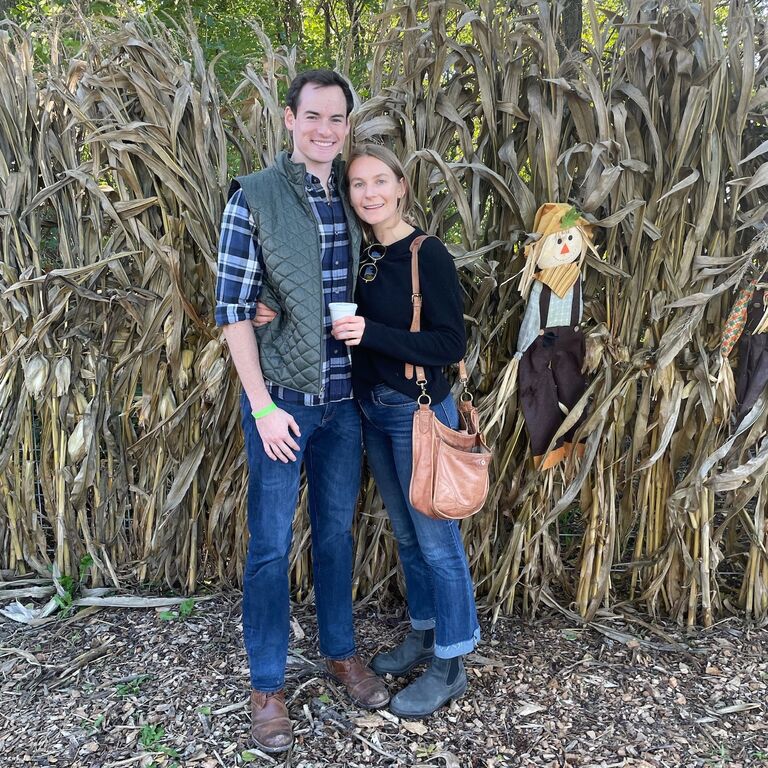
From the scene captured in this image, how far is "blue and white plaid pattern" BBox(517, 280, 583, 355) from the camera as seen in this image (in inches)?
82.1

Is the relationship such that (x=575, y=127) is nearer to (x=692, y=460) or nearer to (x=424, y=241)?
(x=424, y=241)

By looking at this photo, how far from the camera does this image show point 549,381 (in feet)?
7.19

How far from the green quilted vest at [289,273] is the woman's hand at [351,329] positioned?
0.22ft

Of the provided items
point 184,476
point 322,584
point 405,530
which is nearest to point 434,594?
point 405,530

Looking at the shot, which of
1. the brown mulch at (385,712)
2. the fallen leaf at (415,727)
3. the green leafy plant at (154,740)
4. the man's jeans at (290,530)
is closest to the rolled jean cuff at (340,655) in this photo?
the man's jeans at (290,530)

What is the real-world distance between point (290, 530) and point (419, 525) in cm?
38

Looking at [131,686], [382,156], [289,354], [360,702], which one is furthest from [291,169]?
[131,686]

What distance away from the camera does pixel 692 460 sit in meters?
2.36

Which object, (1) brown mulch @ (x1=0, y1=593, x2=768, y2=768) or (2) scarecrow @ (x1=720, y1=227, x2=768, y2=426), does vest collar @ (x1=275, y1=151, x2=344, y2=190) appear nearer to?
(2) scarecrow @ (x1=720, y1=227, x2=768, y2=426)

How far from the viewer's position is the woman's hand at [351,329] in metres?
1.68

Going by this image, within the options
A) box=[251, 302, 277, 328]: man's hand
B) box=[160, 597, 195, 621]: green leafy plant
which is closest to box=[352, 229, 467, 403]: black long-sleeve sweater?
box=[251, 302, 277, 328]: man's hand

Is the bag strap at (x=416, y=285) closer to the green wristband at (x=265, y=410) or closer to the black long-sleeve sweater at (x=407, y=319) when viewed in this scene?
the black long-sleeve sweater at (x=407, y=319)

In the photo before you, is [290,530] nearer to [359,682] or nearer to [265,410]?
[265,410]

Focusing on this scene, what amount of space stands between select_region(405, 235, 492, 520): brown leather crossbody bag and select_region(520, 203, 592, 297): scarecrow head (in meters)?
0.49
